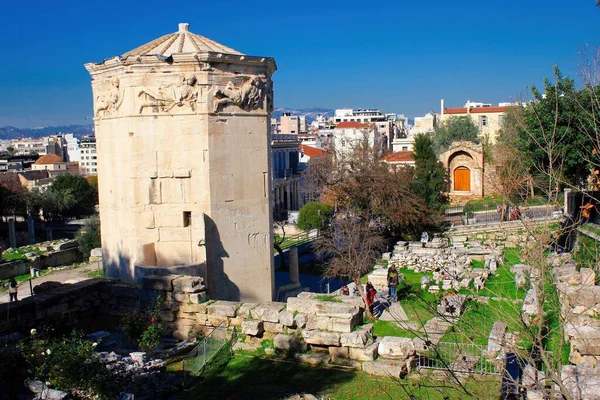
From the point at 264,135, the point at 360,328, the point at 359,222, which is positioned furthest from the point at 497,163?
the point at 360,328

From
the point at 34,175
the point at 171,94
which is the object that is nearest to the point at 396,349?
the point at 171,94

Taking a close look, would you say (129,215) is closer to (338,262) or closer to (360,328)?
(360,328)

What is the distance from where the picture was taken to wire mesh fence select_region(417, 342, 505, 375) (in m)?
6.47

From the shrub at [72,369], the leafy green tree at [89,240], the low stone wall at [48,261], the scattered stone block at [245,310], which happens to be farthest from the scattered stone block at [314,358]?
the leafy green tree at [89,240]

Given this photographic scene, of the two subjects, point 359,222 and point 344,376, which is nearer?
point 344,376

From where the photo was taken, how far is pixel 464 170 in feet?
129

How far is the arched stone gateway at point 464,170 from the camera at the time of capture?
38.7m

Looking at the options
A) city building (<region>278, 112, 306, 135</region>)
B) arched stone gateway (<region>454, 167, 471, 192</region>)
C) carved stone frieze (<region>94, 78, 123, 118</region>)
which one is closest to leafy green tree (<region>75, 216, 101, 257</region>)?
carved stone frieze (<region>94, 78, 123, 118</region>)

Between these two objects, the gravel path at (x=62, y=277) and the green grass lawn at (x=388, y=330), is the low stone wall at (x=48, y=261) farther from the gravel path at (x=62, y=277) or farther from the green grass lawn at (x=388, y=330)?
the green grass lawn at (x=388, y=330)

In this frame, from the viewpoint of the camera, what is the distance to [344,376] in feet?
22.1


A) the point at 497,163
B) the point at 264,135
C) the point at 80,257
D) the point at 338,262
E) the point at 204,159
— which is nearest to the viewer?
the point at 204,159

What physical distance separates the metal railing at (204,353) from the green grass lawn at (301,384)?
137 millimetres

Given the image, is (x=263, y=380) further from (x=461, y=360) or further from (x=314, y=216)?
(x=314, y=216)

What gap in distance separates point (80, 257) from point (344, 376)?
85.6 feet
